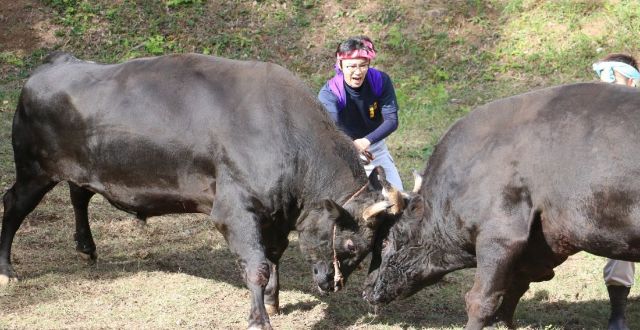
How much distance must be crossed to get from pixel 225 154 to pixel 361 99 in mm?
1623

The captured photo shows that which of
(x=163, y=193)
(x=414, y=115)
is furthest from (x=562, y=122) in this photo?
(x=414, y=115)

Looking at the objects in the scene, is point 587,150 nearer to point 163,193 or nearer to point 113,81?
point 163,193

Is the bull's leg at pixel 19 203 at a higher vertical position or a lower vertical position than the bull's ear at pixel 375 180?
lower

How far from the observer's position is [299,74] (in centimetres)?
1549

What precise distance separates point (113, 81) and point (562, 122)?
3.81 meters

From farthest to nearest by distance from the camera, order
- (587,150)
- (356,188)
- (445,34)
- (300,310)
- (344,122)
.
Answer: (445,34)
(344,122)
(300,310)
(356,188)
(587,150)

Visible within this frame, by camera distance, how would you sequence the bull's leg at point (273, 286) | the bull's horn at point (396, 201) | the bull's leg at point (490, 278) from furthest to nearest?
1. the bull's leg at point (273, 286)
2. the bull's horn at point (396, 201)
3. the bull's leg at point (490, 278)

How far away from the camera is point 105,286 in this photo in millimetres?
8039

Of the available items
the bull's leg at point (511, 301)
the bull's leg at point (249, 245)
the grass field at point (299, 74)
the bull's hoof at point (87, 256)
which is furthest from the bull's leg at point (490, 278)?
the bull's hoof at point (87, 256)

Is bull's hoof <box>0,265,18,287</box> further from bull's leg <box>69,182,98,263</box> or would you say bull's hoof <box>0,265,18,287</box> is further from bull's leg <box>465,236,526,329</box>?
bull's leg <box>465,236,526,329</box>

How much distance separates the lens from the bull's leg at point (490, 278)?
612 centimetres

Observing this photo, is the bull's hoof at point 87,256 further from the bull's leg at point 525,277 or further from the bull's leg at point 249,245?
the bull's leg at point 525,277

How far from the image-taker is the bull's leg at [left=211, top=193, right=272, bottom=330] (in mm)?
6844

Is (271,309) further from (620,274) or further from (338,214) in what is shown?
Answer: (620,274)
